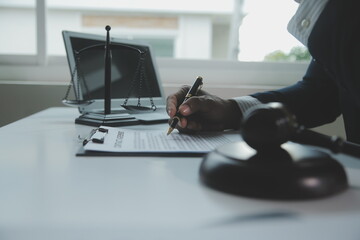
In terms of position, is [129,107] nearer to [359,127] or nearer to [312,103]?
[312,103]

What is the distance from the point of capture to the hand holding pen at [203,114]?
0.89 m

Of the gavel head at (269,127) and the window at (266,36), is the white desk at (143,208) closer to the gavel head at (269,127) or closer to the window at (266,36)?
the gavel head at (269,127)

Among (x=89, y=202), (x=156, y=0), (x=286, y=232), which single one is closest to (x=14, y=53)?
(x=156, y=0)

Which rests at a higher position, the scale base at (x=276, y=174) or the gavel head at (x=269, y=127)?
the gavel head at (x=269, y=127)

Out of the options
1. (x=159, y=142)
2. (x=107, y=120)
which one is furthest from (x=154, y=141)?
(x=107, y=120)

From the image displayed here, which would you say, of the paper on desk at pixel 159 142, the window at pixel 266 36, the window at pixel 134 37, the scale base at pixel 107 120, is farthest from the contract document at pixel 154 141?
the window at pixel 266 36

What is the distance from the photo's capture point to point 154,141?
2.57 feet

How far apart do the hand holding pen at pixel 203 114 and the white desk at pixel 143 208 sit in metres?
0.29

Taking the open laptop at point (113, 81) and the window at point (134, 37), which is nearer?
the open laptop at point (113, 81)

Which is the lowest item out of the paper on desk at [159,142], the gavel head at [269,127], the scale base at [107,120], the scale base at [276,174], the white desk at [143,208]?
the scale base at [107,120]

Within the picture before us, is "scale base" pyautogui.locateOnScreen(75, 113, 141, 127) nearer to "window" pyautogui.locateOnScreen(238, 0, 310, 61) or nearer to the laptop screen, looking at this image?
the laptop screen

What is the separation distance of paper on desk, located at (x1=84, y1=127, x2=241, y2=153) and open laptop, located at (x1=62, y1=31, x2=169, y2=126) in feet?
0.84

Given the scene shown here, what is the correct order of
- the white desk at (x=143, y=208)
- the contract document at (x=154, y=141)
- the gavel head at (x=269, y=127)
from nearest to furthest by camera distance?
the white desk at (x=143, y=208) < the gavel head at (x=269, y=127) < the contract document at (x=154, y=141)

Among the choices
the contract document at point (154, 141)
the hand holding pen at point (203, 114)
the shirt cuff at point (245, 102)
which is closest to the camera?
the contract document at point (154, 141)
